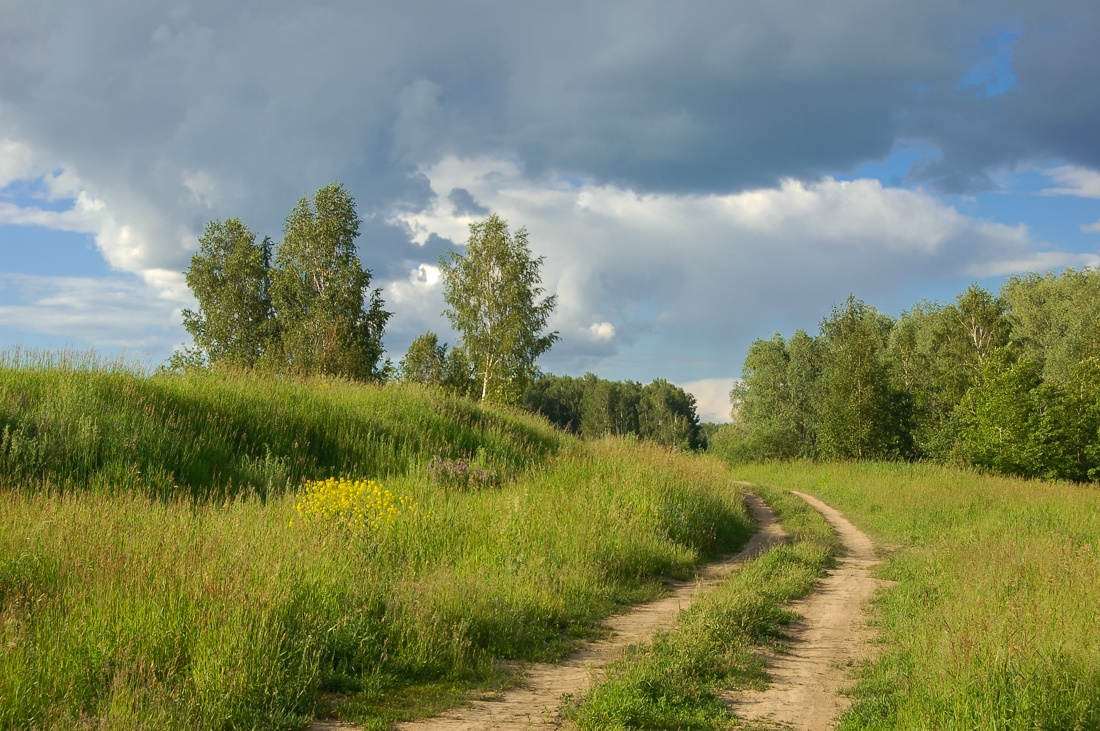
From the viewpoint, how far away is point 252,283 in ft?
145

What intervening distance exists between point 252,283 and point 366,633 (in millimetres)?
41514

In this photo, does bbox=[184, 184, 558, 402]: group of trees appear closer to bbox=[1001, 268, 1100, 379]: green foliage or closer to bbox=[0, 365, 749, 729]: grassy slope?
bbox=[0, 365, 749, 729]: grassy slope

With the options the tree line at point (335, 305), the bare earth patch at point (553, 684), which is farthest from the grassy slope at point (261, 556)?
the tree line at point (335, 305)

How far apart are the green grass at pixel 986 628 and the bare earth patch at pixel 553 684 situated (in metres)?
2.24

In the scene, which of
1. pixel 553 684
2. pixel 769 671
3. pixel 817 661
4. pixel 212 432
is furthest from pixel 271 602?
pixel 212 432

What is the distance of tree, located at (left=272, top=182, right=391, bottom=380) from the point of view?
124ft

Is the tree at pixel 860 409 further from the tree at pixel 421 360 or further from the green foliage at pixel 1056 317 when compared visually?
the tree at pixel 421 360

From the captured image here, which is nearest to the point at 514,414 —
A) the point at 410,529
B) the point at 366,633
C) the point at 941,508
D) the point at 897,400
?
the point at 941,508

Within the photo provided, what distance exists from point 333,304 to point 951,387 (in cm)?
3947

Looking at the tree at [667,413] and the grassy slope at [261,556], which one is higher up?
the tree at [667,413]

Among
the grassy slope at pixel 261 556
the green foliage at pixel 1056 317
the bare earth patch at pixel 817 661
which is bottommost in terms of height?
the bare earth patch at pixel 817 661

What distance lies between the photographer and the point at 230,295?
43500 millimetres

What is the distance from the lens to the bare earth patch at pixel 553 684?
18.1 ft

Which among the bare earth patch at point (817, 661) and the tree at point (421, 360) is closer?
the bare earth patch at point (817, 661)
